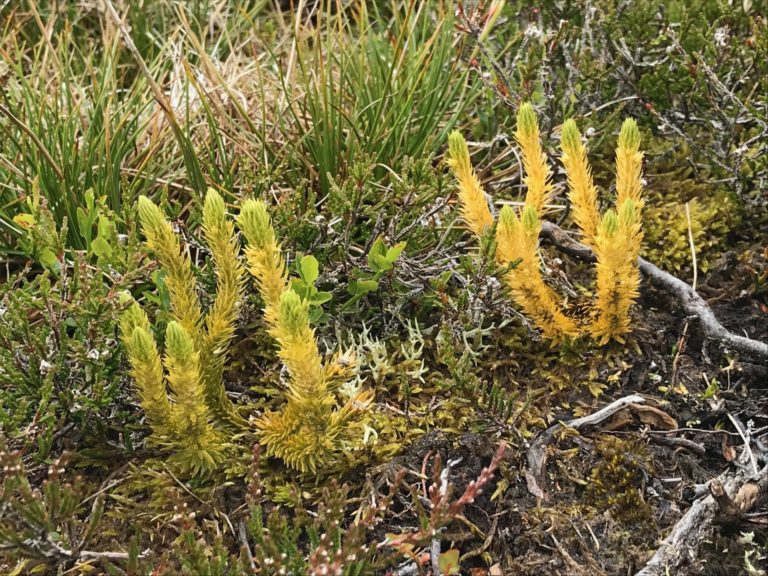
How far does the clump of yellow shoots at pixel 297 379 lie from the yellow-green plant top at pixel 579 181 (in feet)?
2.81

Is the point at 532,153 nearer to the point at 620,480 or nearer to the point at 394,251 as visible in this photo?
the point at 394,251

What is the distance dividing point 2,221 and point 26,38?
161 centimetres

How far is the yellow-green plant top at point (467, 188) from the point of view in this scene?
7.79ft

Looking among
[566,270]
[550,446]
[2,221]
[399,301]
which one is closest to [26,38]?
[2,221]

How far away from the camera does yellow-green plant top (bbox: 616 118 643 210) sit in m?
2.29

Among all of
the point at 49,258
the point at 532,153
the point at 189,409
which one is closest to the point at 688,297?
the point at 532,153

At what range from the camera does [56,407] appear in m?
2.19

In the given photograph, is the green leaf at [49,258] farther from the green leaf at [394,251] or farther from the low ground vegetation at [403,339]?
the green leaf at [394,251]

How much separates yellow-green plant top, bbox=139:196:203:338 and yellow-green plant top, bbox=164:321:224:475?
0.12m

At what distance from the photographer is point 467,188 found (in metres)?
2.43

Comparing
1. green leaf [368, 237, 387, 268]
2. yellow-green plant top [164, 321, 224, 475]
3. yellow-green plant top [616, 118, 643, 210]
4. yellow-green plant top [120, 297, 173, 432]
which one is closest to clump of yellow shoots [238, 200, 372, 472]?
yellow-green plant top [164, 321, 224, 475]

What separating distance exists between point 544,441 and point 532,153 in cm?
88

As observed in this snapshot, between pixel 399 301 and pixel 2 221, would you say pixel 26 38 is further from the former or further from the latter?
pixel 399 301

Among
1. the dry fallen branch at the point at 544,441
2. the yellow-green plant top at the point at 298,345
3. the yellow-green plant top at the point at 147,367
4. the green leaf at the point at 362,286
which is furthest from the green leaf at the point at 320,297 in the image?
the dry fallen branch at the point at 544,441
